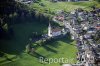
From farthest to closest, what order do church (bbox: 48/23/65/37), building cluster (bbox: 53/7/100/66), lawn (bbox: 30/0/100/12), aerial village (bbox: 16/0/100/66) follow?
1. lawn (bbox: 30/0/100/12)
2. church (bbox: 48/23/65/37)
3. aerial village (bbox: 16/0/100/66)
4. building cluster (bbox: 53/7/100/66)

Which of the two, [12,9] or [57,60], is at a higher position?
[12,9]

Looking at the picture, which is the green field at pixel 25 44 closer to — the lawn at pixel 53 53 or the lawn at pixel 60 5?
the lawn at pixel 53 53

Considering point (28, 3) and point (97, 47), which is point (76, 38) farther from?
point (28, 3)

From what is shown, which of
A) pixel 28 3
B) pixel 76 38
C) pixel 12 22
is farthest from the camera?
pixel 28 3

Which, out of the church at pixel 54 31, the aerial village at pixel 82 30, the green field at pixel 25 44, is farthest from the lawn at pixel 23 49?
the aerial village at pixel 82 30

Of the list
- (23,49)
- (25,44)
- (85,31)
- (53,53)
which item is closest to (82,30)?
Result: (85,31)

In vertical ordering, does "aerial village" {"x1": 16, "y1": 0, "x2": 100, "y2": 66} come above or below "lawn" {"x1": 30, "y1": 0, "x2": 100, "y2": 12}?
below

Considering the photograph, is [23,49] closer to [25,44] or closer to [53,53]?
[25,44]

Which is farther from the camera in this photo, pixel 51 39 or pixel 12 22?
pixel 12 22

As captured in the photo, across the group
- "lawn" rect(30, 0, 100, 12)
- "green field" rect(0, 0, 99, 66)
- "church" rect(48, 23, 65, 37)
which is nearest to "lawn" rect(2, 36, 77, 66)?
"green field" rect(0, 0, 99, 66)

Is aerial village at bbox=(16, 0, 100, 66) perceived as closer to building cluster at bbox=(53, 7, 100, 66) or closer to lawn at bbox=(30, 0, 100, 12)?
building cluster at bbox=(53, 7, 100, 66)

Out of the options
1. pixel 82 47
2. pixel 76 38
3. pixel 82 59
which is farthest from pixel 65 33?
pixel 82 59
